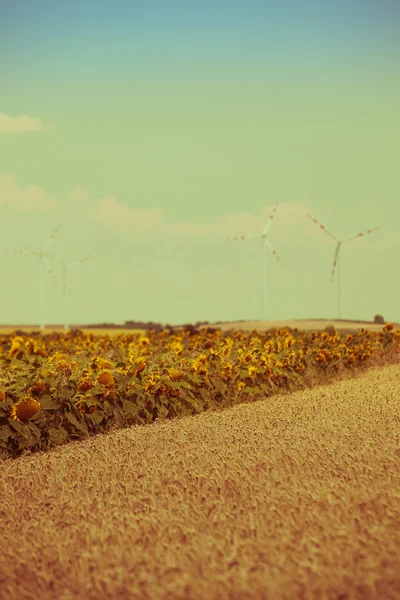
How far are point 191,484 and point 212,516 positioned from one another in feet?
2.90

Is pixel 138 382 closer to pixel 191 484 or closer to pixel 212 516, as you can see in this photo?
pixel 191 484

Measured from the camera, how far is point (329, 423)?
27.2 ft

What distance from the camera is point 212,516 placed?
5.11 meters

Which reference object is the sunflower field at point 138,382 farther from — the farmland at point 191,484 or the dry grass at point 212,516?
the dry grass at point 212,516

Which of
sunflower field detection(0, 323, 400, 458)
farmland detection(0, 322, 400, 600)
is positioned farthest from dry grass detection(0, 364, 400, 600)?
sunflower field detection(0, 323, 400, 458)

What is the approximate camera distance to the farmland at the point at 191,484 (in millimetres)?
4227

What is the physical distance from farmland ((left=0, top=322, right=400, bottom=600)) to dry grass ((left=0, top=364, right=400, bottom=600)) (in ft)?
0.04

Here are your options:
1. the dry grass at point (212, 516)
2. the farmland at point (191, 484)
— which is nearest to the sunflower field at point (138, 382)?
the farmland at point (191, 484)

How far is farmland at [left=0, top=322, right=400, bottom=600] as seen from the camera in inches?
166

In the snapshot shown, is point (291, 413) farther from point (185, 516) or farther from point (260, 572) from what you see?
point (260, 572)

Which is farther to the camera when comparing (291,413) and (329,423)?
(291,413)

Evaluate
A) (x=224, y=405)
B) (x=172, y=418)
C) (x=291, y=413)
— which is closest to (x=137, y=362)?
(x=172, y=418)

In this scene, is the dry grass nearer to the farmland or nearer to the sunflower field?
the farmland

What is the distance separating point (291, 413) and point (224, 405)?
234 centimetres
